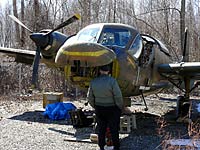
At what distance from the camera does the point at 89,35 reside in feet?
32.7

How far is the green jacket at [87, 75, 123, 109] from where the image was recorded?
7516 mm

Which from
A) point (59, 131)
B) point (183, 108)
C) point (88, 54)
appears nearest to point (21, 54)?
point (59, 131)

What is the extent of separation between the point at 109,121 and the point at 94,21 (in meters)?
21.0

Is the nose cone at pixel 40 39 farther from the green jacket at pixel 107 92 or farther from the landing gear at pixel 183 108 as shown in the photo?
the landing gear at pixel 183 108

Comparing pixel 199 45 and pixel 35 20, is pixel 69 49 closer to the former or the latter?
pixel 35 20

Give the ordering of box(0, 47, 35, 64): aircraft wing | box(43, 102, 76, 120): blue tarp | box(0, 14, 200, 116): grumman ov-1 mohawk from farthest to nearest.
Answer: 1. box(0, 47, 35, 64): aircraft wing
2. box(43, 102, 76, 120): blue tarp
3. box(0, 14, 200, 116): grumman ov-1 mohawk

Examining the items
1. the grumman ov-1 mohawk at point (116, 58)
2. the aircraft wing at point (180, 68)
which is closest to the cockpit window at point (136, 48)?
the grumman ov-1 mohawk at point (116, 58)

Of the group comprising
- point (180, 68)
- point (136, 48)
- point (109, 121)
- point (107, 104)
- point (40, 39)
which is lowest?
point (109, 121)

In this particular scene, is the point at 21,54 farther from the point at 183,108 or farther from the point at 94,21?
the point at 94,21

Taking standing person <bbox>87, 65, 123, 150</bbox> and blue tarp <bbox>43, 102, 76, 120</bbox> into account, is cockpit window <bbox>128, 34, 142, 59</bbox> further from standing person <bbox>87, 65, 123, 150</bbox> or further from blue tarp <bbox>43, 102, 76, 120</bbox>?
blue tarp <bbox>43, 102, 76, 120</bbox>

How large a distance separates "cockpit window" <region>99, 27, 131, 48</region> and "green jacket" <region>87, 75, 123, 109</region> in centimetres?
221

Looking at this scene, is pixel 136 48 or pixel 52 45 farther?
pixel 52 45

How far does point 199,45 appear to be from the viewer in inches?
1016

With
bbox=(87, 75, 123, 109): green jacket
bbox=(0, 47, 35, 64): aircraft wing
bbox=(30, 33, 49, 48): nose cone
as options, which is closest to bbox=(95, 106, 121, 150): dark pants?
bbox=(87, 75, 123, 109): green jacket
